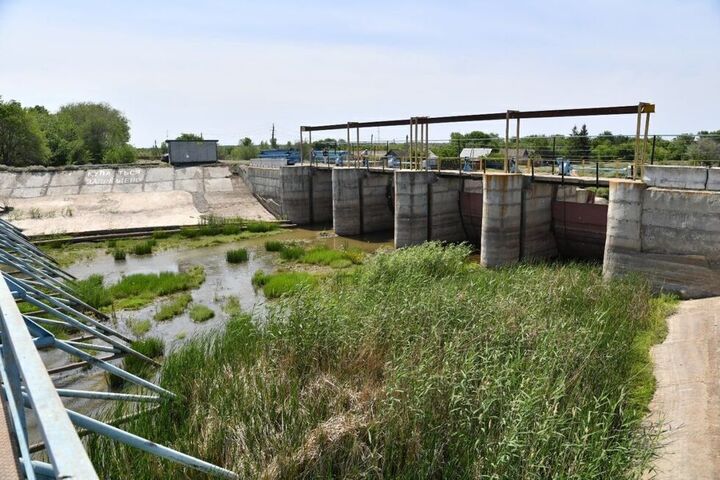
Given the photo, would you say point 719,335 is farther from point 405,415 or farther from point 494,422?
point 405,415

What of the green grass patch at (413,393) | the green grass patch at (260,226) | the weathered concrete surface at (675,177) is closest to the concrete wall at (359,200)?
the green grass patch at (260,226)

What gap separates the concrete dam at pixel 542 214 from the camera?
49.2 ft

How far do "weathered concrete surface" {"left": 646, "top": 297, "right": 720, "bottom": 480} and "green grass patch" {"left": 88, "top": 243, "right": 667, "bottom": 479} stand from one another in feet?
1.13

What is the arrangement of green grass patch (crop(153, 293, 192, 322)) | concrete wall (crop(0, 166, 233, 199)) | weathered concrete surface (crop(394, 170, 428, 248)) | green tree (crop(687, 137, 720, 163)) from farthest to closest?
concrete wall (crop(0, 166, 233, 199)) < weathered concrete surface (crop(394, 170, 428, 248)) < green tree (crop(687, 137, 720, 163)) < green grass patch (crop(153, 293, 192, 322))

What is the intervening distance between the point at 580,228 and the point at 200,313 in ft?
49.0

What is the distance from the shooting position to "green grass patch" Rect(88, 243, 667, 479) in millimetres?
6871

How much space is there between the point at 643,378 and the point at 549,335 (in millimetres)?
1978

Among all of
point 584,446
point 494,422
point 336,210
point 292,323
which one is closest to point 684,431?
point 584,446

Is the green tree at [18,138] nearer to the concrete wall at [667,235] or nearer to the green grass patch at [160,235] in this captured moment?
the green grass patch at [160,235]

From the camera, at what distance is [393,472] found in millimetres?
7016

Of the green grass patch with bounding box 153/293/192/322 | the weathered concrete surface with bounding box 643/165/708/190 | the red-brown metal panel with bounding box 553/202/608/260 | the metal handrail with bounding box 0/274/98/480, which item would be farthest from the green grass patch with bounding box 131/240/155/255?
the metal handrail with bounding box 0/274/98/480

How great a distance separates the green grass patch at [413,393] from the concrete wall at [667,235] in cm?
382

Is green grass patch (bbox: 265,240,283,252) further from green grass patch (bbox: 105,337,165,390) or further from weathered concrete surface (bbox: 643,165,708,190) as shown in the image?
weathered concrete surface (bbox: 643,165,708,190)

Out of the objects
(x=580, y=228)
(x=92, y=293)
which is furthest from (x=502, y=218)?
(x=92, y=293)
